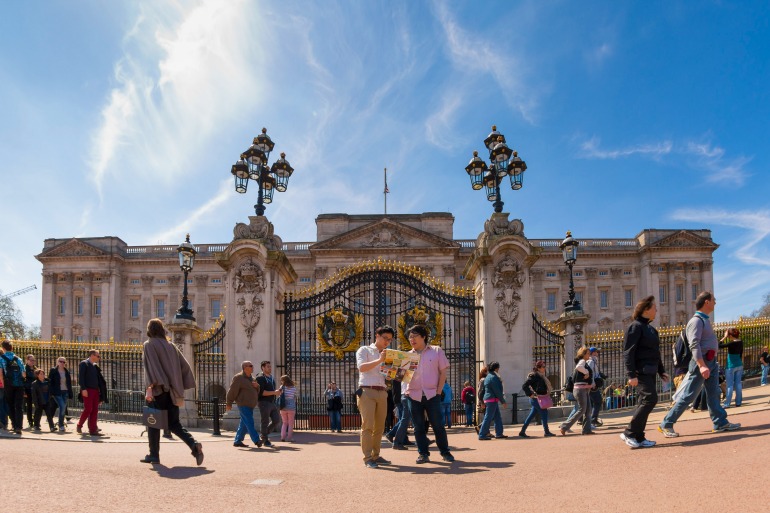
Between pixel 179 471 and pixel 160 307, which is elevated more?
pixel 160 307

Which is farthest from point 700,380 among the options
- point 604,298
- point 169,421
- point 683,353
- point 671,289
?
point 671,289

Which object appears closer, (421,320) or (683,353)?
(683,353)

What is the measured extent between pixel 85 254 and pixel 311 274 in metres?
23.8

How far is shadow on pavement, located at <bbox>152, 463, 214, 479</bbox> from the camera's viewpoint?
23.8 feet

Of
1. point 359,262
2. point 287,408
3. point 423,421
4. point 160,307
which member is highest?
point 359,262

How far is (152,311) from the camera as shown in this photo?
214ft

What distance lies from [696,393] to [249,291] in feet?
34.2

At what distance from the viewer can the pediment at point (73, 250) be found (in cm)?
6375

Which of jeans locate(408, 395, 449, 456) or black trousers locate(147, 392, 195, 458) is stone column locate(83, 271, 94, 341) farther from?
jeans locate(408, 395, 449, 456)

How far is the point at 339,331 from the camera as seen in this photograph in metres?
16.2

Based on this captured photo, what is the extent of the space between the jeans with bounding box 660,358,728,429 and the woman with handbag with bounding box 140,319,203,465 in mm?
6263

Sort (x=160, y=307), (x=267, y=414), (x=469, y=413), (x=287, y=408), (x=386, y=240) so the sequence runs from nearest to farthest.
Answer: (x=267, y=414), (x=287, y=408), (x=469, y=413), (x=386, y=240), (x=160, y=307)

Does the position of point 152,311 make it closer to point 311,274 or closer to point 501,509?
point 311,274

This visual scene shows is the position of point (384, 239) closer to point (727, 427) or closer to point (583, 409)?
point (583, 409)
